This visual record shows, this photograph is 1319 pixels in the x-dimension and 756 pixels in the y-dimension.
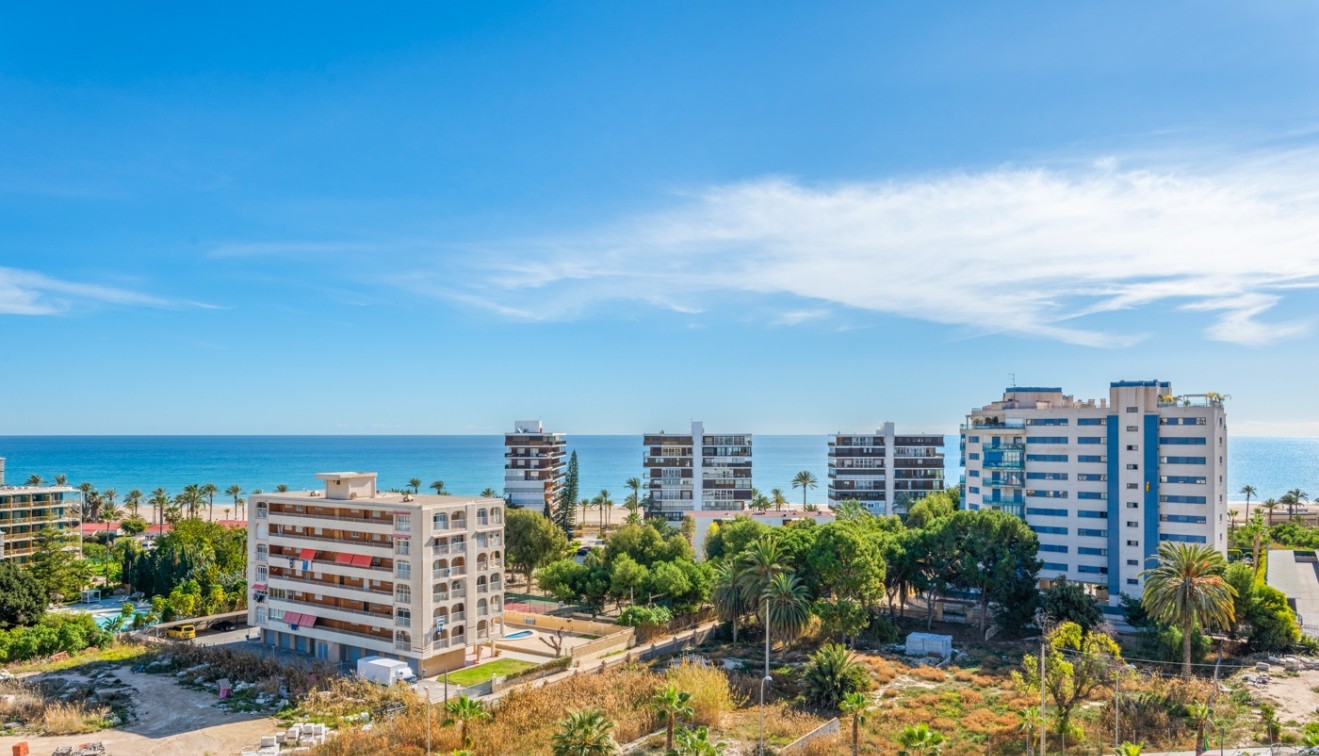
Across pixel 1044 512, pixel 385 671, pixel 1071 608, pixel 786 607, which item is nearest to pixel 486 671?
pixel 385 671

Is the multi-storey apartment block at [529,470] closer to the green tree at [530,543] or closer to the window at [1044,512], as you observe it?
the green tree at [530,543]

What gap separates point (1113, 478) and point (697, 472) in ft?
160

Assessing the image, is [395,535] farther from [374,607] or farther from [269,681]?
[269,681]

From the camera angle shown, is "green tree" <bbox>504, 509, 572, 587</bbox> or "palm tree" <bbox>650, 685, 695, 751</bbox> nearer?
"palm tree" <bbox>650, 685, 695, 751</bbox>

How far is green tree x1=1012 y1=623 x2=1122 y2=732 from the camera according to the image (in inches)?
1412

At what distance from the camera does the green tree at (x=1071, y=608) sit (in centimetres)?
5184

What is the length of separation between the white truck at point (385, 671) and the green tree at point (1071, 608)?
125 feet

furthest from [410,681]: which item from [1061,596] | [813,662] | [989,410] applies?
[989,410]

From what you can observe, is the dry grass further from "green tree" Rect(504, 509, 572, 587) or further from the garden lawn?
"green tree" Rect(504, 509, 572, 587)

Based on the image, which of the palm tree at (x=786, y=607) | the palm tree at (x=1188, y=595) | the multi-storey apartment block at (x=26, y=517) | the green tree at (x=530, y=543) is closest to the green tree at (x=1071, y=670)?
the palm tree at (x=1188, y=595)

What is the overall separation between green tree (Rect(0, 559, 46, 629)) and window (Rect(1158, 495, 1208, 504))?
7972 cm

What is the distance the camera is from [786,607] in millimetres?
49062

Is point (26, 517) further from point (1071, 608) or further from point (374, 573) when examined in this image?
point (1071, 608)

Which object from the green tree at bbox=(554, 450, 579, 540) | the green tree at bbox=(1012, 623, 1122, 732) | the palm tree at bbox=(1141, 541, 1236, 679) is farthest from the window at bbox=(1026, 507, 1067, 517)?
the green tree at bbox=(554, 450, 579, 540)
